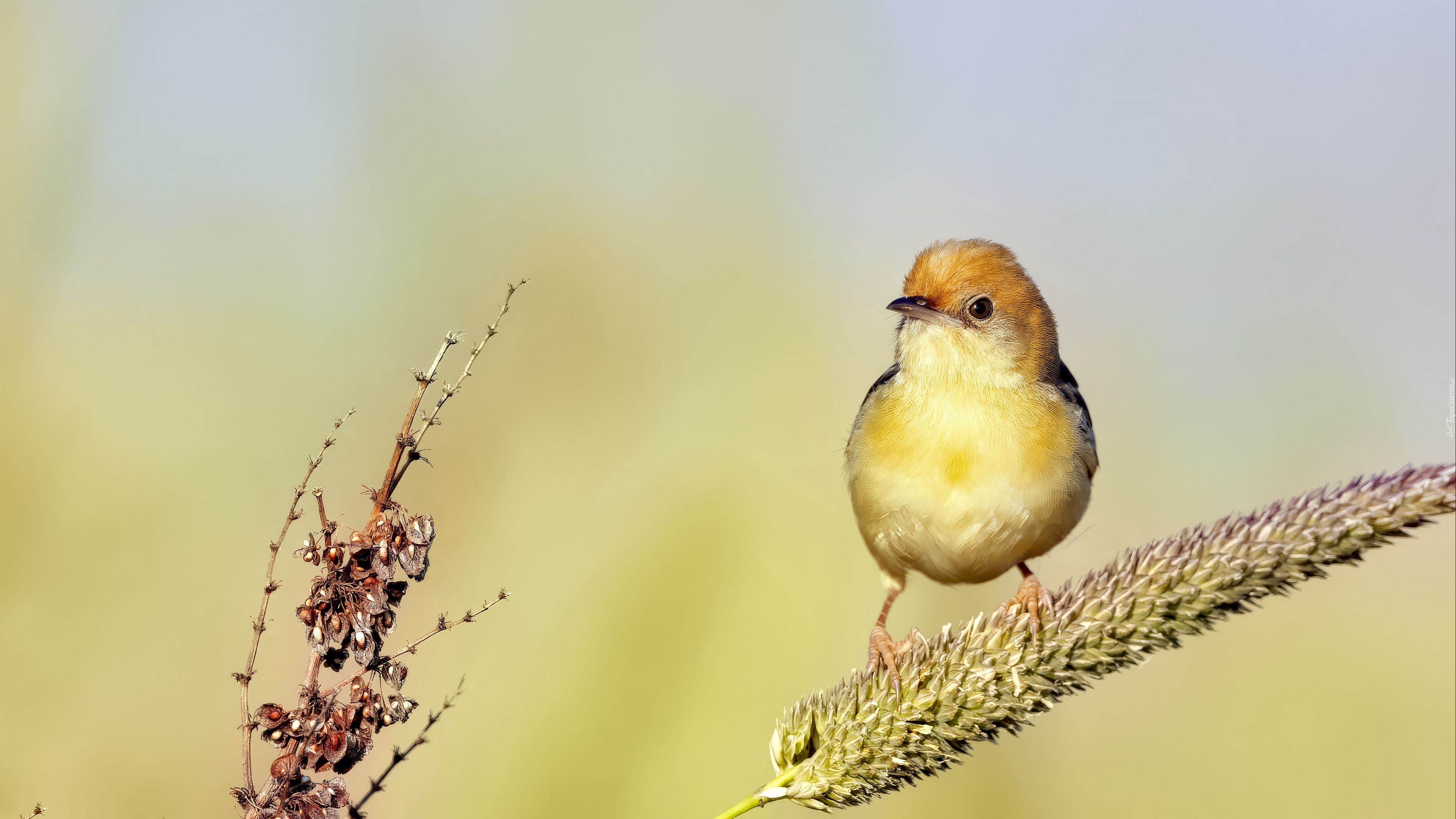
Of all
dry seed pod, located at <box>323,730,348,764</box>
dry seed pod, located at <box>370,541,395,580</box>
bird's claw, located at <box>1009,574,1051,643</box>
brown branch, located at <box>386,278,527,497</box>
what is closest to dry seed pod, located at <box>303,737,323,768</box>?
dry seed pod, located at <box>323,730,348,764</box>

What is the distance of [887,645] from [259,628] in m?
1.56

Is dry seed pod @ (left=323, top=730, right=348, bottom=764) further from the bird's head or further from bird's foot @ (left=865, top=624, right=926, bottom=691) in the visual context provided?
the bird's head

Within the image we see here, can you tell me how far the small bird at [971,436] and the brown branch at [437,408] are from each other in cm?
136

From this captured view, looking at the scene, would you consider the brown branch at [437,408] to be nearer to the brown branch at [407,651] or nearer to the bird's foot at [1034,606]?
the brown branch at [407,651]

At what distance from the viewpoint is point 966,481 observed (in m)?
2.26

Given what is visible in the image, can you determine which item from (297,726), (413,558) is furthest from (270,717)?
(413,558)

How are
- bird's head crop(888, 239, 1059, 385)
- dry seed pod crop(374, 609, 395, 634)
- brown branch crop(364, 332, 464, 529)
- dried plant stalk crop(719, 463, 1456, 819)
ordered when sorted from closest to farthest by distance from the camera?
brown branch crop(364, 332, 464, 529), dry seed pod crop(374, 609, 395, 634), dried plant stalk crop(719, 463, 1456, 819), bird's head crop(888, 239, 1059, 385)

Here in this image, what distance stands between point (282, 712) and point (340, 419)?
0.38 meters

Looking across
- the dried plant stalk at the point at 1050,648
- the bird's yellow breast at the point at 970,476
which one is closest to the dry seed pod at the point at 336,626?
the dried plant stalk at the point at 1050,648

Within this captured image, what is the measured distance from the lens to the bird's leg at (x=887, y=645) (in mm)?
1687

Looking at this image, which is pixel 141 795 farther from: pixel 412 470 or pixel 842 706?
pixel 842 706

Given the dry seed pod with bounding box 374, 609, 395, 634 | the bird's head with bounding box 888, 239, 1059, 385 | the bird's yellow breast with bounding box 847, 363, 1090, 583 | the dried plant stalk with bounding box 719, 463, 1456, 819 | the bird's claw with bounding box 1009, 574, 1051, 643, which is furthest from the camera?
the bird's head with bounding box 888, 239, 1059, 385

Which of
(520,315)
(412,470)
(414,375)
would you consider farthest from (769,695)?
(414,375)

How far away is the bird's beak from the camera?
2336 mm
